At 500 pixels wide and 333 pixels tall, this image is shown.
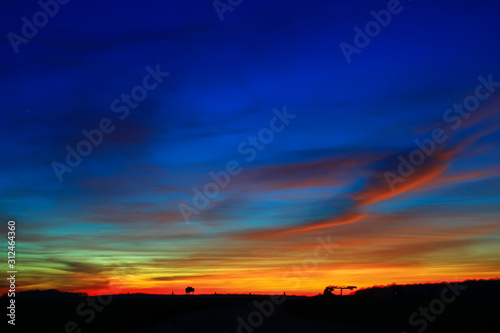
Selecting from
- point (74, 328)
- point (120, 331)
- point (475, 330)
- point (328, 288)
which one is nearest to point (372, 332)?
point (475, 330)

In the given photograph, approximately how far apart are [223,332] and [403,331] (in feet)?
31.6

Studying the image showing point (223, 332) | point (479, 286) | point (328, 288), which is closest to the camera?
point (223, 332)

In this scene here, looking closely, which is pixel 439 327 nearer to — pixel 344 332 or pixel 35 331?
pixel 344 332

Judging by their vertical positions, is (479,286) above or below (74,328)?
above

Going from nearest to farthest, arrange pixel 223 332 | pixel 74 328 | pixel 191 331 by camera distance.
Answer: pixel 223 332 < pixel 191 331 < pixel 74 328

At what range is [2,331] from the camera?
31.0 meters

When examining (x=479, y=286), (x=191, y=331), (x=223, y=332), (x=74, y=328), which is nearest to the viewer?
(x=223, y=332)

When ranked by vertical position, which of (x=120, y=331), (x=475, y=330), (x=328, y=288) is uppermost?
(x=328, y=288)

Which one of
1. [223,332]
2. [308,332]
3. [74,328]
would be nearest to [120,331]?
[74,328]

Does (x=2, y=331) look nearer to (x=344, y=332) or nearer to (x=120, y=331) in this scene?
(x=120, y=331)

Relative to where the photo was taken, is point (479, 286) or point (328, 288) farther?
point (479, 286)

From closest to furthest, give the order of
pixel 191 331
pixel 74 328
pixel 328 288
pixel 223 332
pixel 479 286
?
pixel 223 332 → pixel 191 331 → pixel 74 328 → pixel 328 288 → pixel 479 286

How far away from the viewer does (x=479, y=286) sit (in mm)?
164125

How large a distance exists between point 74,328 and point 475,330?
2311cm
